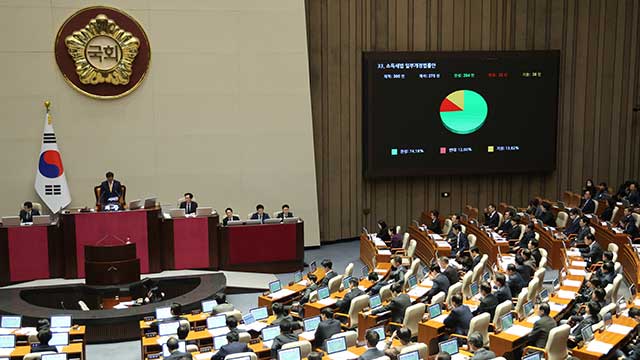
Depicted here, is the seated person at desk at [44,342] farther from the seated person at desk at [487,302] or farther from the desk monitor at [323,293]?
the seated person at desk at [487,302]

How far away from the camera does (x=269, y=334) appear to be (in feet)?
32.4

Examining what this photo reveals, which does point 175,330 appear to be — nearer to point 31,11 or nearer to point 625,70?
point 31,11

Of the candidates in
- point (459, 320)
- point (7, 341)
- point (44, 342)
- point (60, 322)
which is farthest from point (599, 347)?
point (7, 341)

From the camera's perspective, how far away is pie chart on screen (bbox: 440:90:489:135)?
61.4ft

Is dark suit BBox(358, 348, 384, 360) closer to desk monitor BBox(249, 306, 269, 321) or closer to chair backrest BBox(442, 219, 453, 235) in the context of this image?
desk monitor BBox(249, 306, 269, 321)

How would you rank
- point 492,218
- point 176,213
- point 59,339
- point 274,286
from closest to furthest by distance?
point 59,339
point 274,286
point 176,213
point 492,218

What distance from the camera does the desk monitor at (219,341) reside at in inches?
383

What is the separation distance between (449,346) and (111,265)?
22.0 ft

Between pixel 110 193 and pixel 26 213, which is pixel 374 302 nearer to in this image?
pixel 110 193

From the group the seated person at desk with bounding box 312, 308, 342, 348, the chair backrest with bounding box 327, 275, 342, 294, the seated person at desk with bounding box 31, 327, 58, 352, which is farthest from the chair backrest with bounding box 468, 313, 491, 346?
the seated person at desk with bounding box 31, 327, 58, 352

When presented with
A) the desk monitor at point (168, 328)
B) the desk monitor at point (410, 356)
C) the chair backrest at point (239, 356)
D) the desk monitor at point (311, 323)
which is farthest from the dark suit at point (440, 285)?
the chair backrest at point (239, 356)

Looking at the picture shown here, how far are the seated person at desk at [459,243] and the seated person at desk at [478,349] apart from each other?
6129mm

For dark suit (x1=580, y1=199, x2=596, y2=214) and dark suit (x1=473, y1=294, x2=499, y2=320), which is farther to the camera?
dark suit (x1=580, y1=199, x2=596, y2=214)

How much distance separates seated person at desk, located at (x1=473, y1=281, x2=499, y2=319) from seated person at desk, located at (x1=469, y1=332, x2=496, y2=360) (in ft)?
5.27
